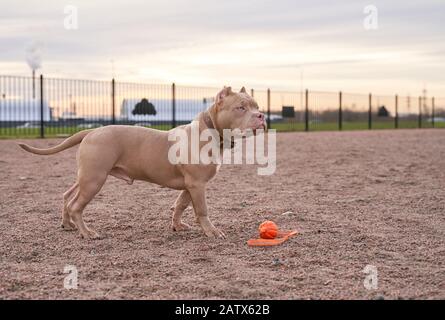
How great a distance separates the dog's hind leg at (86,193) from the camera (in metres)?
5.75

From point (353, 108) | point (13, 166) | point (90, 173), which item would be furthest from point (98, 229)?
point (353, 108)

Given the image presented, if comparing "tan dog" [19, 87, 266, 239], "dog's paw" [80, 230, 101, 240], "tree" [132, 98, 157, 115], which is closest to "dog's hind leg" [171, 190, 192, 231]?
"tan dog" [19, 87, 266, 239]

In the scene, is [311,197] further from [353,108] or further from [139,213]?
[353,108]

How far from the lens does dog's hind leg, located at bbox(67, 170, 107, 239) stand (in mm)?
5754

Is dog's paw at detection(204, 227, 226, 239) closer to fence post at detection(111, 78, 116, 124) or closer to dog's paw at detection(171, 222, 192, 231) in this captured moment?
dog's paw at detection(171, 222, 192, 231)

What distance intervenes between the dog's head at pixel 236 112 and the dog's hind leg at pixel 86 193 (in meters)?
1.25

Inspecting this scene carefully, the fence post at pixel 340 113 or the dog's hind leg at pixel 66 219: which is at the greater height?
the fence post at pixel 340 113

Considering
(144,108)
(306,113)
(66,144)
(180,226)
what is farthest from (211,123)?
(306,113)


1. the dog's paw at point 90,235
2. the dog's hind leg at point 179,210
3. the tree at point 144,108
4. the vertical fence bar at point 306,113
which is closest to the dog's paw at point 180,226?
the dog's hind leg at point 179,210

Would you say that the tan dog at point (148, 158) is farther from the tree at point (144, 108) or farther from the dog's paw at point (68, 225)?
the tree at point (144, 108)

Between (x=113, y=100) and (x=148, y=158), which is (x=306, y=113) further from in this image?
(x=148, y=158)

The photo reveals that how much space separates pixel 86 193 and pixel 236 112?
162cm

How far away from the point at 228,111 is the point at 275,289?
7.24 ft

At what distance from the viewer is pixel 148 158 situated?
5949 millimetres
